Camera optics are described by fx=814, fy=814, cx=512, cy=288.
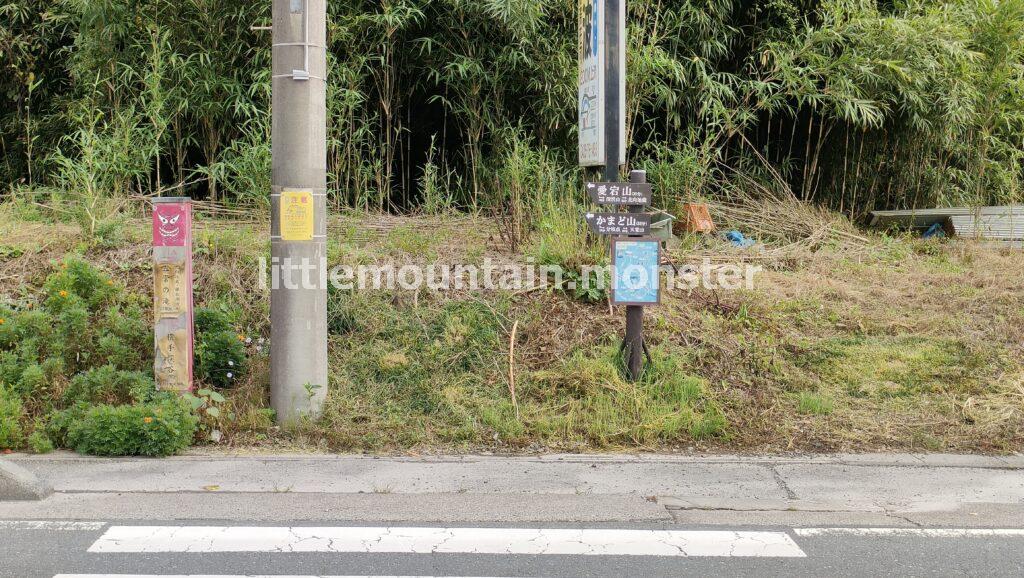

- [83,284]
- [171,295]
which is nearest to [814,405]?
[171,295]

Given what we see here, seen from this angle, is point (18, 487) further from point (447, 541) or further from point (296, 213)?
point (447, 541)

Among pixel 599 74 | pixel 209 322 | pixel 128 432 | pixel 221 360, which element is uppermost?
pixel 599 74

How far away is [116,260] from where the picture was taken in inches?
243

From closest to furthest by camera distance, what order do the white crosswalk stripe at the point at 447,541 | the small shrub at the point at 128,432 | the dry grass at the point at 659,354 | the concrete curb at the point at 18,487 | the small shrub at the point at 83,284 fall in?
the white crosswalk stripe at the point at 447,541 < the concrete curb at the point at 18,487 < the small shrub at the point at 128,432 < the dry grass at the point at 659,354 < the small shrub at the point at 83,284

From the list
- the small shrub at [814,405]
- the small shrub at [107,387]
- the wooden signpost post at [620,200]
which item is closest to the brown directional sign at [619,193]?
the wooden signpost post at [620,200]

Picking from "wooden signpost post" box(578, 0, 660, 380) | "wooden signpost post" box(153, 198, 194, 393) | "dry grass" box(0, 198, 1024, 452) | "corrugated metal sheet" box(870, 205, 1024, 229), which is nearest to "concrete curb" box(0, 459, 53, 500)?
"wooden signpost post" box(153, 198, 194, 393)

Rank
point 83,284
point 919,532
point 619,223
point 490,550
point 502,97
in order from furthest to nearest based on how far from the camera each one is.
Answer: point 502,97 → point 83,284 → point 619,223 → point 919,532 → point 490,550

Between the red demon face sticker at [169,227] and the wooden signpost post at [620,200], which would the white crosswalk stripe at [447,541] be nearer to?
the wooden signpost post at [620,200]

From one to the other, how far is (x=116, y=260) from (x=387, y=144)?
290 cm

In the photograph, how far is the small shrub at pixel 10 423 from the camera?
456 centimetres

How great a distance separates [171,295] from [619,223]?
2790 millimetres

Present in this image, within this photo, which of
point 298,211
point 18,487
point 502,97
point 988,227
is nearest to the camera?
point 18,487

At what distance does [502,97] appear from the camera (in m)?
8.10

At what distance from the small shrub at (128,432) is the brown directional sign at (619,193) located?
2.81 metres
